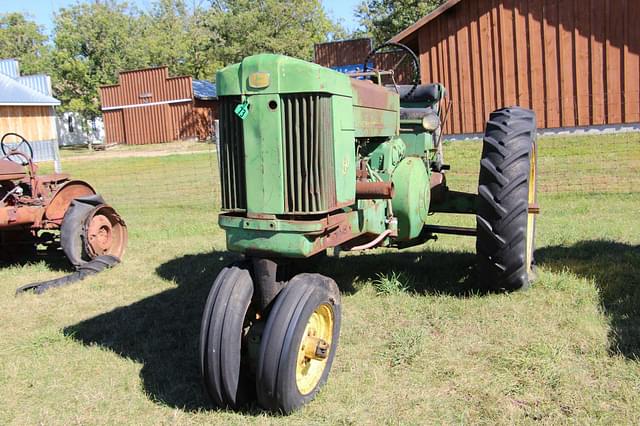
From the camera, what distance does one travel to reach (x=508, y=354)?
393 centimetres

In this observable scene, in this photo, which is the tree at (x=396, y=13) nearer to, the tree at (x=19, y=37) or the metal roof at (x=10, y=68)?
the metal roof at (x=10, y=68)

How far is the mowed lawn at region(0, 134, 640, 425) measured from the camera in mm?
3406

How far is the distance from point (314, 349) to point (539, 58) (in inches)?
546

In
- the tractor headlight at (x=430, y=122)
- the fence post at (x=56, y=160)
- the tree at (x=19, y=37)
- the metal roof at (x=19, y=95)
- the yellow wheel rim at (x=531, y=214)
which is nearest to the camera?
the yellow wheel rim at (x=531, y=214)

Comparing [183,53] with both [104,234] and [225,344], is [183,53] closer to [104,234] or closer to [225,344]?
[104,234]

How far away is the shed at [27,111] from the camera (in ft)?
79.9

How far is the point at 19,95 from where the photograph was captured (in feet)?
81.3

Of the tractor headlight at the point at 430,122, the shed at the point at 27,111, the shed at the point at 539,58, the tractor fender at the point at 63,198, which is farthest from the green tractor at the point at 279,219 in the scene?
the shed at the point at 27,111

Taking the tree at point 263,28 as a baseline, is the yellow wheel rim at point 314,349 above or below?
below

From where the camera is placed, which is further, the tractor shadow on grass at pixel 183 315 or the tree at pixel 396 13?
the tree at pixel 396 13

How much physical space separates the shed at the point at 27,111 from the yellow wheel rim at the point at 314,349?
2231 centimetres

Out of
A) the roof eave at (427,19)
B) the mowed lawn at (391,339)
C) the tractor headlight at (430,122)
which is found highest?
the roof eave at (427,19)

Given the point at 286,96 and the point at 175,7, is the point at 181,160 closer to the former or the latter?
the point at 286,96

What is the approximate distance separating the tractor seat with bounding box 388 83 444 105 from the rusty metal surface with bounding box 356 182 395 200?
2.59 m
